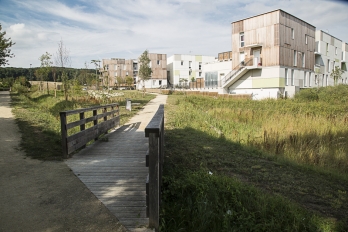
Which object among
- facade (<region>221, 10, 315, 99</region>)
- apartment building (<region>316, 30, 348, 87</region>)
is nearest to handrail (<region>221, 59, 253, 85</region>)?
facade (<region>221, 10, 315, 99</region>)

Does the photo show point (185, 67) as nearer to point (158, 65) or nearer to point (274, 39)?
point (158, 65)

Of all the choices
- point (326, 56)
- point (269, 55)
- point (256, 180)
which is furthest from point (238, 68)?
point (256, 180)

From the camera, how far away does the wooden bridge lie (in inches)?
139

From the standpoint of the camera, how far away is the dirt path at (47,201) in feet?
10.4

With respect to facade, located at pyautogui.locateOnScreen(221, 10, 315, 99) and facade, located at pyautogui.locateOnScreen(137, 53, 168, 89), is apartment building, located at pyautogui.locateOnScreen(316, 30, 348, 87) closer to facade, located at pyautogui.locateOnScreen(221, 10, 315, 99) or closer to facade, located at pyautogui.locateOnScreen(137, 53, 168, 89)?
facade, located at pyautogui.locateOnScreen(221, 10, 315, 99)

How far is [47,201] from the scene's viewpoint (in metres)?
3.78

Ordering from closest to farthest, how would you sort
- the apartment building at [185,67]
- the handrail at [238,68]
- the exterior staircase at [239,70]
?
the exterior staircase at [239,70], the handrail at [238,68], the apartment building at [185,67]

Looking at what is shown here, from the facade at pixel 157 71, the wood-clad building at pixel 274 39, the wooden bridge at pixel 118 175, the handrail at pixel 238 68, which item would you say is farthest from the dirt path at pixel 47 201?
the facade at pixel 157 71

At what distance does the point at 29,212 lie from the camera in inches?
136

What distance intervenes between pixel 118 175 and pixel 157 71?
63.8 meters

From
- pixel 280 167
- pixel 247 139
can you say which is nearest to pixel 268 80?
pixel 247 139

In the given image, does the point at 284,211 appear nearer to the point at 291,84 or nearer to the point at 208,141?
the point at 208,141

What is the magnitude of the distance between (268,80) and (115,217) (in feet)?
103

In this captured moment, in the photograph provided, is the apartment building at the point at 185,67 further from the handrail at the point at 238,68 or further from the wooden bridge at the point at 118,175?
the wooden bridge at the point at 118,175
